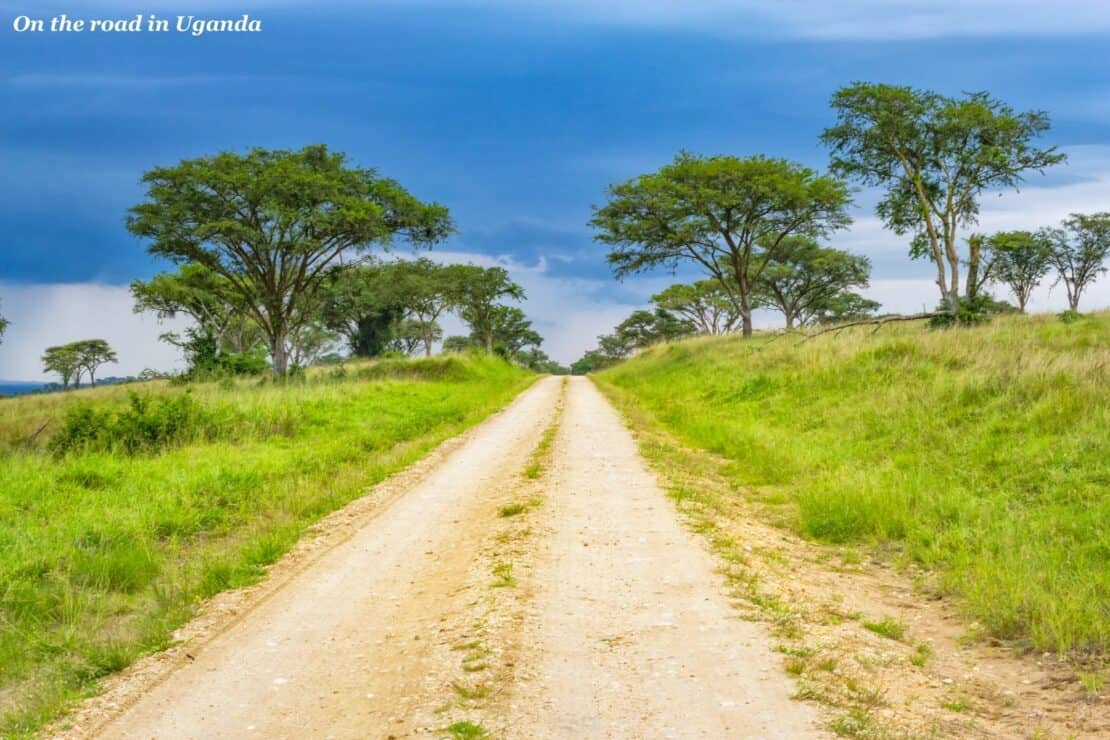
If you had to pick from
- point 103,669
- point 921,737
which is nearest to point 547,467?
point 103,669

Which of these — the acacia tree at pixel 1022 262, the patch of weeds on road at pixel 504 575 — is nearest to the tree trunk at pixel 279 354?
the patch of weeds on road at pixel 504 575

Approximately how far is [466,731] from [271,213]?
30.0 meters

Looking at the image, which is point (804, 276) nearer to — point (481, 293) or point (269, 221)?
point (481, 293)

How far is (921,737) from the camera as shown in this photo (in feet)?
12.7

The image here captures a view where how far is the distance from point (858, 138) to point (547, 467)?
27151 millimetres

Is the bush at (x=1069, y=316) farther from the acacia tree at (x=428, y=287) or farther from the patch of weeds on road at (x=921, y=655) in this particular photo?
the acacia tree at (x=428, y=287)

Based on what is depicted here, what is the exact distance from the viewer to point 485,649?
4.97m

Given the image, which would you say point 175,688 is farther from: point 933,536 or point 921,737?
point 933,536

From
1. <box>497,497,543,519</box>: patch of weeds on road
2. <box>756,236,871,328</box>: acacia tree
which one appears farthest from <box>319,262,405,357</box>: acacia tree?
<box>497,497,543,519</box>: patch of weeds on road

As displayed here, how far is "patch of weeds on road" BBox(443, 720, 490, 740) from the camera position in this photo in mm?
3875

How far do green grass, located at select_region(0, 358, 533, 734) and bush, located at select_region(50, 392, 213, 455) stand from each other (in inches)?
1.3

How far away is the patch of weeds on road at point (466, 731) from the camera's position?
153 inches

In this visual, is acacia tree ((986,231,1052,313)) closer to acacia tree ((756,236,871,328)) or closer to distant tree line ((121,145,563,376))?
acacia tree ((756,236,871,328))

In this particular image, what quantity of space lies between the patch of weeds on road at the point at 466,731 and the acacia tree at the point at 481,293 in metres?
55.3
